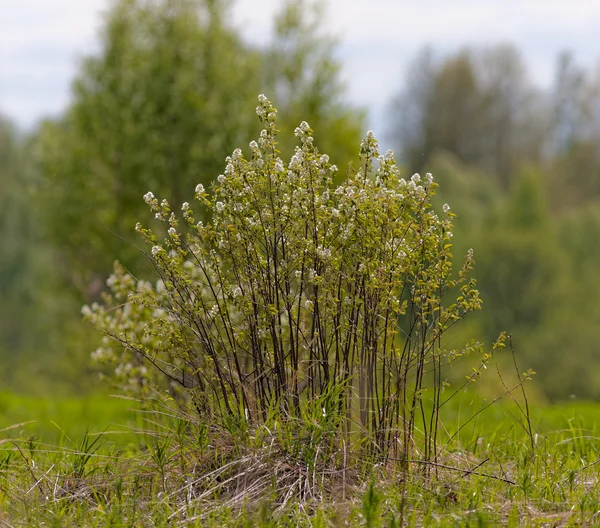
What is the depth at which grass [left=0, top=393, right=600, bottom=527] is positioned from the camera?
4.25 metres

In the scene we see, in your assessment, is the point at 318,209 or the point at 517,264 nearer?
the point at 318,209

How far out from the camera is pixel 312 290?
5148 mm

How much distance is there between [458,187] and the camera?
36281mm

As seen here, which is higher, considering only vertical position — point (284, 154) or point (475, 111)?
point (475, 111)

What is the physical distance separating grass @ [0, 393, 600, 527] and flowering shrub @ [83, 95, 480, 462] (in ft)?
0.82

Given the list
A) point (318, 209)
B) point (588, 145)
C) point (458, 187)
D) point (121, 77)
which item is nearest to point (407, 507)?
point (318, 209)

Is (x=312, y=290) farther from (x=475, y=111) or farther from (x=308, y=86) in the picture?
(x=475, y=111)

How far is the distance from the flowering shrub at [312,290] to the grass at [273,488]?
0.82 ft

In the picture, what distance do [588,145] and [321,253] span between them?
1584 inches

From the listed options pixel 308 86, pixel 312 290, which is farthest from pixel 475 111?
pixel 312 290

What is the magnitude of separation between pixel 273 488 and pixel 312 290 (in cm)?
128

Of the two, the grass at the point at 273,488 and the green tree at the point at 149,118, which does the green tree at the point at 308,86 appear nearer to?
the green tree at the point at 149,118

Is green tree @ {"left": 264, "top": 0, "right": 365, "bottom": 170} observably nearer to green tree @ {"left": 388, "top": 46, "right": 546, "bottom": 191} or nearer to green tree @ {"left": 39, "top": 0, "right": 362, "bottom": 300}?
green tree @ {"left": 39, "top": 0, "right": 362, "bottom": 300}

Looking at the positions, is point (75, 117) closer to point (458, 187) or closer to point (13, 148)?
point (458, 187)
